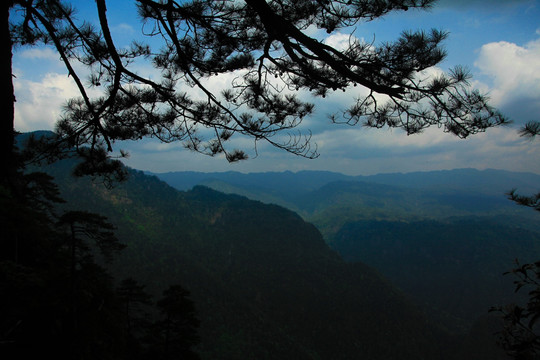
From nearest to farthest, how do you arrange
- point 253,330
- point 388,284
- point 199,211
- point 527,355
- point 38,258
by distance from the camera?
point 527,355, point 38,258, point 253,330, point 388,284, point 199,211

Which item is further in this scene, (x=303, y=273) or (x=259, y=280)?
(x=303, y=273)

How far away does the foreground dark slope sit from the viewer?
59.3m

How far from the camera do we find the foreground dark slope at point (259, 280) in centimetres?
5934

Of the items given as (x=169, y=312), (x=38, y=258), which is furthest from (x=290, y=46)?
(x=169, y=312)

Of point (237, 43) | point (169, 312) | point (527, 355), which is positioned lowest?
point (169, 312)

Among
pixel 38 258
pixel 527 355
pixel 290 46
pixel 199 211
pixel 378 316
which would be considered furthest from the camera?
pixel 199 211

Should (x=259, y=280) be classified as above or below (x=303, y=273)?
below

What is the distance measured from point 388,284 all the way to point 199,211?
3216 inches

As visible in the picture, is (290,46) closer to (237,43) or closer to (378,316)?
(237,43)

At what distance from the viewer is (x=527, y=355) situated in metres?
1.52

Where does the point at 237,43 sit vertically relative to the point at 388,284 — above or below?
above

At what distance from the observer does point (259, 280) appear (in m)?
87.4

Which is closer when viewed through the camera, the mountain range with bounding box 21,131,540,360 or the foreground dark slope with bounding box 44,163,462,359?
the foreground dark slope with bounding box 44,163,462,359

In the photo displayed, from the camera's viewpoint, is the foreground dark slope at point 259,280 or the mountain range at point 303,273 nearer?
the foreground dark slope at point 259,280
